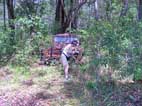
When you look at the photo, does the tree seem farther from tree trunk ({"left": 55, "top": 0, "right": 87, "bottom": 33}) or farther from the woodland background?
the woodland background

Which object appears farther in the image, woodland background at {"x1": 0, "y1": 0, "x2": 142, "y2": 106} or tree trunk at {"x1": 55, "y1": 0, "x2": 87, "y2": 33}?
tree trunk at {"x1": 55, "y1": 0, "x2": 87, "y2": 33}

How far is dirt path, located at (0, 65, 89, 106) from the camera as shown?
27.6 feet

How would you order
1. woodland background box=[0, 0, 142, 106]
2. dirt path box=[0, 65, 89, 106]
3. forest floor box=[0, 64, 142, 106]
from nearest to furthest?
woodland background box=[0, 0, 142, 106], forest floor box=[0, 64, 142, 106], dirt path box=[0, 65, 89, 106]

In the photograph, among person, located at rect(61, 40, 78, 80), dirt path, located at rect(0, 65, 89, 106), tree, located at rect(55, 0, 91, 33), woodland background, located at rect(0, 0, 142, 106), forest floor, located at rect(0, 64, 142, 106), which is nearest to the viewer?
woodland background, located at rect(0, 0, 142, 106)

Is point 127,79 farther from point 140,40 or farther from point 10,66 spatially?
point 10,66

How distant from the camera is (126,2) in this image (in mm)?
12820

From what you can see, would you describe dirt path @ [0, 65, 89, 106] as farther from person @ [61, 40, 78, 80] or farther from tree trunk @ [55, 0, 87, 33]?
tree trunk @ [55, 0, 87, 33]

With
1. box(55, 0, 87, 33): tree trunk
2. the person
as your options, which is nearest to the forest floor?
the person

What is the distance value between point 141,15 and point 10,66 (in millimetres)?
4436

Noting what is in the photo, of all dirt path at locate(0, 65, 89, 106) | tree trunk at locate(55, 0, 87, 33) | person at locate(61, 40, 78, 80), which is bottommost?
dirt path at locate(0, 65, 89, 106)

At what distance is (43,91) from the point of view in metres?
9.07

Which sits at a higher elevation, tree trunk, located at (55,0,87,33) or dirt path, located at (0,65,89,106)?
tree trunk, located at (55,0,87,33)

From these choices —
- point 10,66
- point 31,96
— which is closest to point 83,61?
point 31,96

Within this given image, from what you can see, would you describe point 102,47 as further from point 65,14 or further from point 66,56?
point 65,14
